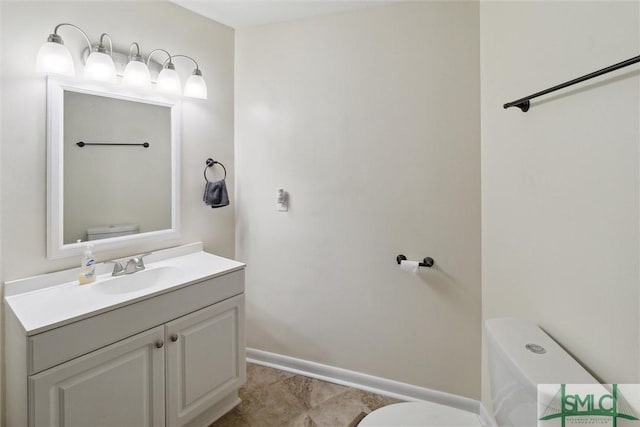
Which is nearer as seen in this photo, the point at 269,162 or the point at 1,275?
the point at 1,275

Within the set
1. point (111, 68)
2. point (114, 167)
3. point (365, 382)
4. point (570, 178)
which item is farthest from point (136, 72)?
point (365, 382)

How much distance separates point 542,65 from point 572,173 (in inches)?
17.3

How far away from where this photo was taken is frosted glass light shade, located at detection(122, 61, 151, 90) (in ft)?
5.25

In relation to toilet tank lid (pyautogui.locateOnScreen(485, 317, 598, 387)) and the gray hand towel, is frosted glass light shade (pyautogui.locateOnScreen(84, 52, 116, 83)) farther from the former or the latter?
toilet tank lid (pyautogui.locateOnScreen(485, 317, 598, 387))

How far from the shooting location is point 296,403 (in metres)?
1.86

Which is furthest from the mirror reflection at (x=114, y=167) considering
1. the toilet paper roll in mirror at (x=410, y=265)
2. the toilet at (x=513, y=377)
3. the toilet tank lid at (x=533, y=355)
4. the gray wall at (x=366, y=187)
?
the toilet tank lid at (x=533, y=355)

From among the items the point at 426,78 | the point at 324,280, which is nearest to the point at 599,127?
the point at 426,78

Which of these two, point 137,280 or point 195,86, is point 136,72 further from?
point 137,280

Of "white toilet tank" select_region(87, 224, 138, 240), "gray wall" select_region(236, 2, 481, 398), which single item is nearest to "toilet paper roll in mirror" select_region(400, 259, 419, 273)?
"gray wall" select_region(236, 2, 481, 398)

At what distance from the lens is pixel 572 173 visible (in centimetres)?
96

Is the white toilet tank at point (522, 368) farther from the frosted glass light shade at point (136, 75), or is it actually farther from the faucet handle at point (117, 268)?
the frosted glass light shade at point (136, 75)

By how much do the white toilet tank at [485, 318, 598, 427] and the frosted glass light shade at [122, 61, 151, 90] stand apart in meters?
2.00

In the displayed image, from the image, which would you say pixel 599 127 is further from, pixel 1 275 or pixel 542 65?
pixel 1 275

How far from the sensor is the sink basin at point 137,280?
1490 millimetres
